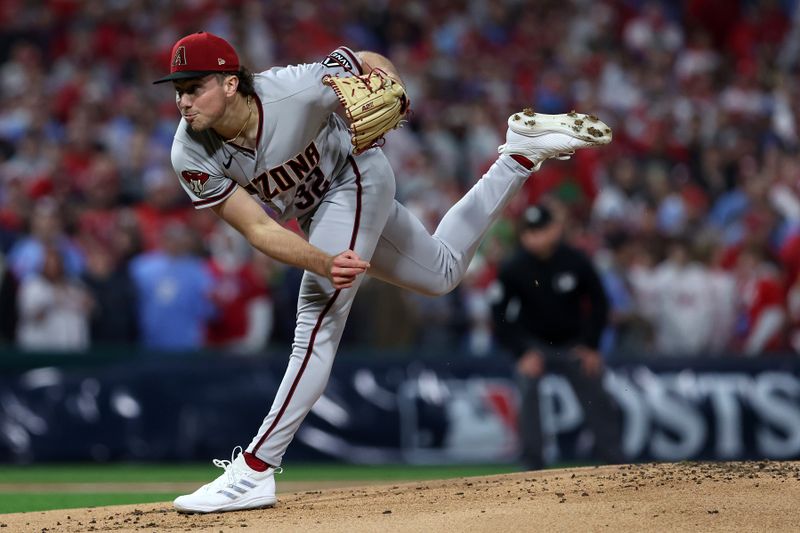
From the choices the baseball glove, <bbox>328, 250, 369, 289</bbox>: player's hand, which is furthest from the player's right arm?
the baseball glove

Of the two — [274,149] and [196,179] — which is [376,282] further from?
[196,179]

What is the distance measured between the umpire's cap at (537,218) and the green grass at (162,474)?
2.07 meters

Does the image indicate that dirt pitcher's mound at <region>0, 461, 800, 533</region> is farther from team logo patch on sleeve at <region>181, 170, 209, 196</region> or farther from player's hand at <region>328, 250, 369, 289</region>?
team logo patch on sleeve at <region>181, 170, 209, 196</region>

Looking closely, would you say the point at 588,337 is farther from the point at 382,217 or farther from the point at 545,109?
the point at 545,109

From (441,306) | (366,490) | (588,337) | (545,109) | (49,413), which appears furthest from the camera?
(545,109)

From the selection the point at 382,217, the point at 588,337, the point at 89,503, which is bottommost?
the point at 89,503

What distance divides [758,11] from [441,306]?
9.08m

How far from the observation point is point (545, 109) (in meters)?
16.6

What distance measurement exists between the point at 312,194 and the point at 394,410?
587cm

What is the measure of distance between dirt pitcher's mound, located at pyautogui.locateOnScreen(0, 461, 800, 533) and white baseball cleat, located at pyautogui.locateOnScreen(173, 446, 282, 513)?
0.06m

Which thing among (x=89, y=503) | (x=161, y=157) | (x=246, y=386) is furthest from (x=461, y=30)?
(x=89, y=503)

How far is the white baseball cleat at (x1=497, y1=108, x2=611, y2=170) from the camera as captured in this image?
692cm

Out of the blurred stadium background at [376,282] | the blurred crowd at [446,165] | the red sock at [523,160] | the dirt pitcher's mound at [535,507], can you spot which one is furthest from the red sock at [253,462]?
the blurred stadium background at [376,282]

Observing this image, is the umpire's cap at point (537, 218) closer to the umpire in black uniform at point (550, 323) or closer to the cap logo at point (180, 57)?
the umpire in black uniform at point (550, 323)
